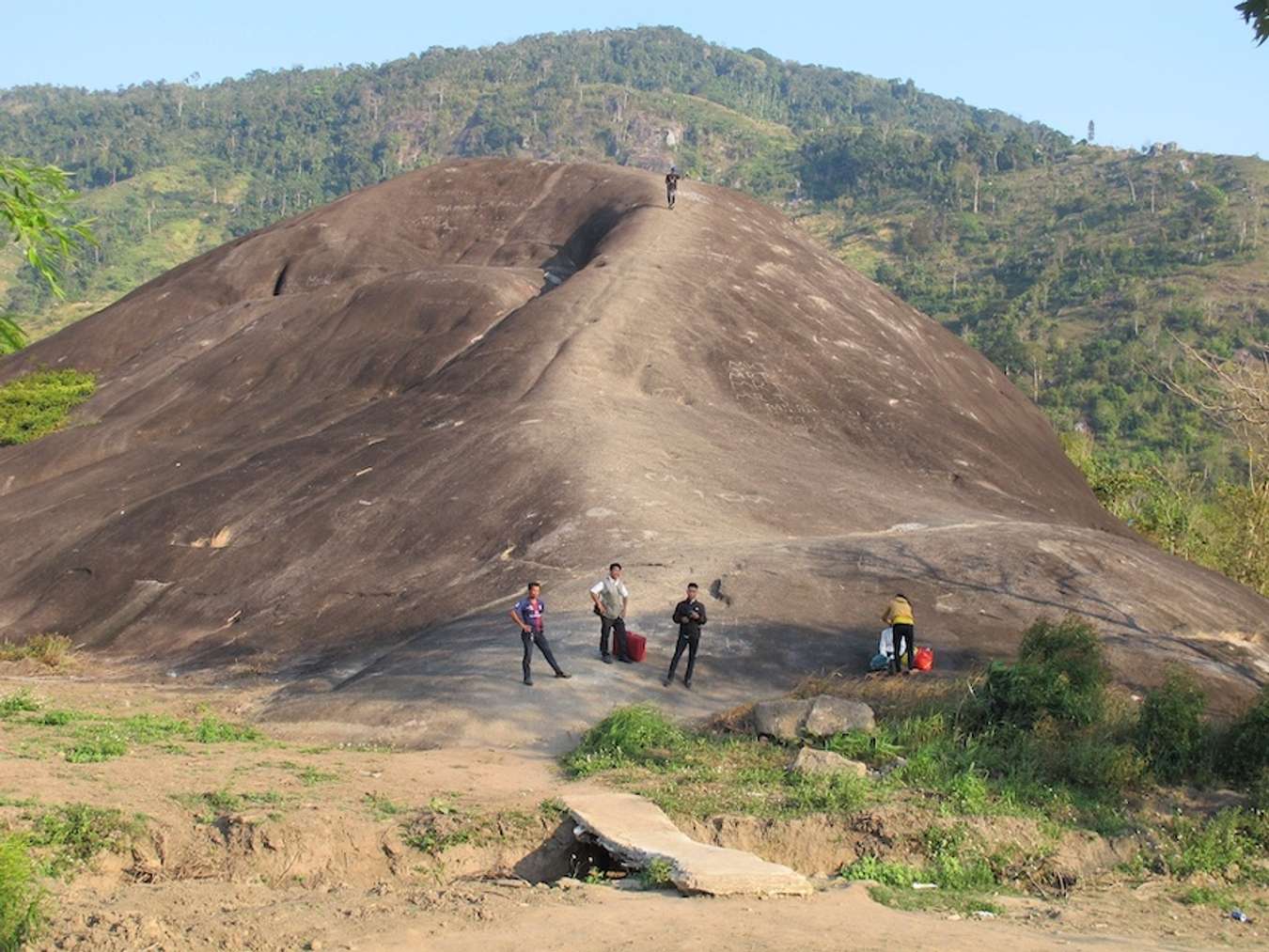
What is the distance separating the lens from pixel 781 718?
1521 centimetres

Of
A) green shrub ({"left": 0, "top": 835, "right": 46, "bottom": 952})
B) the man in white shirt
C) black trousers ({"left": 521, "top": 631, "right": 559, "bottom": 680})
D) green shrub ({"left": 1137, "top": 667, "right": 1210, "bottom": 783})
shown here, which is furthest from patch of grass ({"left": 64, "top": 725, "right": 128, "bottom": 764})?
green shrub ({"left": 1137, "top": 667, "right": 1210, "bottom": 783})

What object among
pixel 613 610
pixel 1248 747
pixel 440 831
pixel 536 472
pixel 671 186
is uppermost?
pixel 671 186

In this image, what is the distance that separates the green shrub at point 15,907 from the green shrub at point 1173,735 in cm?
940

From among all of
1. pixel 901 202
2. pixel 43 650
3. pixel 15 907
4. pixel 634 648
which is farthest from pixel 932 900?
pixel 901 202

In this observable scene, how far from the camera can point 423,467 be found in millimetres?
26266

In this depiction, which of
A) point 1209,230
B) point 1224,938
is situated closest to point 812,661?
point 1224,938

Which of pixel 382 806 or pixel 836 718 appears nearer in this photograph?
pixel 382 806

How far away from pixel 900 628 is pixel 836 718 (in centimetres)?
302

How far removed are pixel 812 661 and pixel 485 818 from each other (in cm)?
699

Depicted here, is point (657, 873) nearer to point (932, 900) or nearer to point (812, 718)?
point (932, 900)

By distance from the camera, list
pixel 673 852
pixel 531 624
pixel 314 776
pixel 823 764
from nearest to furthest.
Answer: pixel 673 852 < pixel 314 776 < pixel 823 764 < pixel 531 624

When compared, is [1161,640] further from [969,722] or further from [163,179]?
[163,179]

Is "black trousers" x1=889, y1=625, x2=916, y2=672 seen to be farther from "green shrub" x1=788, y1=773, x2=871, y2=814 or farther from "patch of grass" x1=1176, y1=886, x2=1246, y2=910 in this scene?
"patch of grass" x1=1176, y1=886, x2=1246, y2=910

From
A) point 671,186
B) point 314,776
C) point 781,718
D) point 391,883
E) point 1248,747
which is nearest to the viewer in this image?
point 391,883
